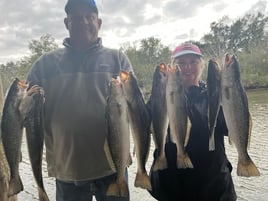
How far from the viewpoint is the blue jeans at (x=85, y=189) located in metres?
3.78

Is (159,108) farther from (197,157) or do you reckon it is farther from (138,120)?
(197,157)

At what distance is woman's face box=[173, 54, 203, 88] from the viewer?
3.71m

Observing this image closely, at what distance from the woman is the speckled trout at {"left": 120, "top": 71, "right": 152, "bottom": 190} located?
0.65m

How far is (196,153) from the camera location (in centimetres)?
368

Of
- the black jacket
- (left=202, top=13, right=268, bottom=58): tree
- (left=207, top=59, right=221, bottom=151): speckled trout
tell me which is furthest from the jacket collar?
(left=202, top=13, right=268, bottom=58): tree

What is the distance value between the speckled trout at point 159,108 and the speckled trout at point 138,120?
0.08 m

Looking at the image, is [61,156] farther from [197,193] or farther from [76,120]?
[197,193]

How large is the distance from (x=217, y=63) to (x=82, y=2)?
1659mm

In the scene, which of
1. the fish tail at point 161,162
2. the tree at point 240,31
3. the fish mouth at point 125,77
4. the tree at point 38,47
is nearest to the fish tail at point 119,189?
the fish tail at point 161,162

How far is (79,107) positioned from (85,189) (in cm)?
96

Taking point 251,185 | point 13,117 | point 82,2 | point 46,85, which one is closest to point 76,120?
point 46,85

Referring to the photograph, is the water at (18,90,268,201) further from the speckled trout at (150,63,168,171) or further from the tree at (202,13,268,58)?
the tree at (202,13,268,58)

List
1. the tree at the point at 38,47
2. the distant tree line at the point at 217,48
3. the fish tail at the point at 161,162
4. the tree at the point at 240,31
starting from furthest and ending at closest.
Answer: the tree at the point at 240,31
the tree at the point at 38,47
the distant tree line at the point at 217,48
the fish tail at the point at 161,162

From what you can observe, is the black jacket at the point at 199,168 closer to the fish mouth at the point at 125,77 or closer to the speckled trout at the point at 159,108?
the speckled trout at the point at 159,108
